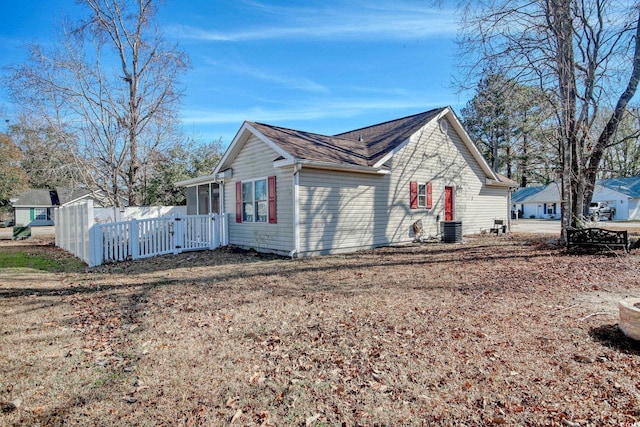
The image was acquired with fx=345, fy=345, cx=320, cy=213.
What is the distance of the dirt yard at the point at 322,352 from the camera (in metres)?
2.60

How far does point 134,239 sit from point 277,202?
13.7ft

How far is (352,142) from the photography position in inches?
535

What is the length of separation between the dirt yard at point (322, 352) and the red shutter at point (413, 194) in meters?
6.01

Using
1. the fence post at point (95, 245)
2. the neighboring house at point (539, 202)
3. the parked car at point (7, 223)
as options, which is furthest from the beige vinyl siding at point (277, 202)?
the parked car at point (7, 223)

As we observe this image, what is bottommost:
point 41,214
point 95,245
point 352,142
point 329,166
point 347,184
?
point 95,245

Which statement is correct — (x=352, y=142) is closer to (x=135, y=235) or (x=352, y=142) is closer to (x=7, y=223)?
(x=135, y=235)

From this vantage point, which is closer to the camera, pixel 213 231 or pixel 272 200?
pixel 272 200

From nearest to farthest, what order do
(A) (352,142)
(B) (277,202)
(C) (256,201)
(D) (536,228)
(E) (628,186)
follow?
(B) (277,202) < (C) (256,201) < (A) (352,142) < (D) (536,228) < (E) (628,186)

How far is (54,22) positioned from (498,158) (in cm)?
3785

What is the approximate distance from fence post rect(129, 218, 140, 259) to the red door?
11.3 meters

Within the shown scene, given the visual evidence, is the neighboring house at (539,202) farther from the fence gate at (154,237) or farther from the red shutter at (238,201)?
the fence gate at (154,237)

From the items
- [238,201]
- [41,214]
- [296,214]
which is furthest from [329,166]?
[41,214]

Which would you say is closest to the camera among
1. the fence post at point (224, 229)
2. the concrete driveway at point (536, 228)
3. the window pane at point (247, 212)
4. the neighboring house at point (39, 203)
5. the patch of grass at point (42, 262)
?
the patch of grass at point (42, 262)

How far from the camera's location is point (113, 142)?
62.1 feet
